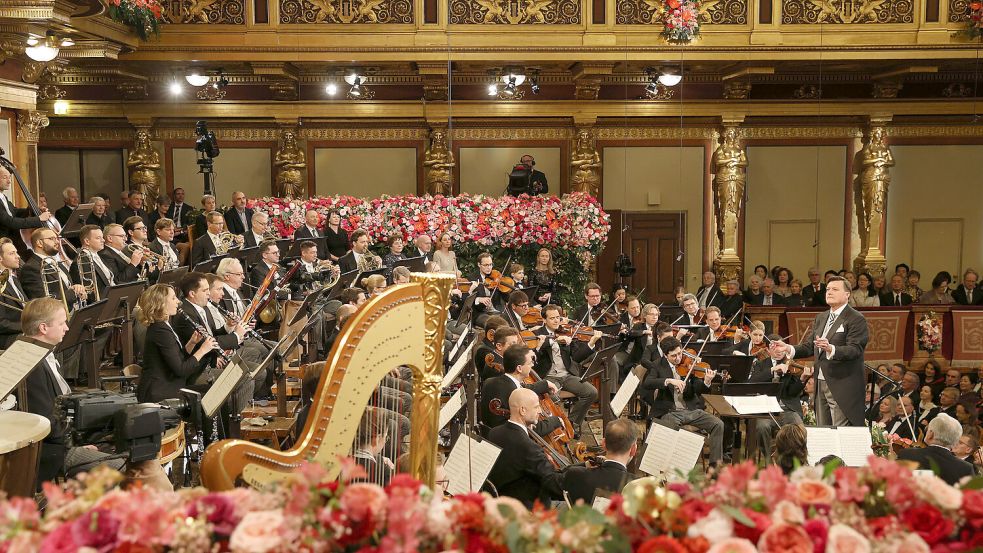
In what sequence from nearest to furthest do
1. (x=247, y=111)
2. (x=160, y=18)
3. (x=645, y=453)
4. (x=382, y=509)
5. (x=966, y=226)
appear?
(x=382, y=509)
(x=645, y=453)
(x=160, y=18)
(x=247, y=111)
(x=966, y=226)

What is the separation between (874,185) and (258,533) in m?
14.2

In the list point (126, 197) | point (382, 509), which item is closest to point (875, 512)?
point (382, 509)

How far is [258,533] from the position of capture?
6.93ft

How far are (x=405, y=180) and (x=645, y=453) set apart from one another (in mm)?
10454

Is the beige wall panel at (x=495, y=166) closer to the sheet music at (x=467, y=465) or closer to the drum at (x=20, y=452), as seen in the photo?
the sheet music at (x=467, y=465)

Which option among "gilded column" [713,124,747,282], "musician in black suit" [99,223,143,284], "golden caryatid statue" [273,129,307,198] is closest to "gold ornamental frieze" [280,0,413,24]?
"golden caryatid statue" [273,129,307,198]

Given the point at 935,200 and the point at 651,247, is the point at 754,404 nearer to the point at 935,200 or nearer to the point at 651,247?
the point at 651,247

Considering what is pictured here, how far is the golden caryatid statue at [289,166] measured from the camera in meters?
14.2

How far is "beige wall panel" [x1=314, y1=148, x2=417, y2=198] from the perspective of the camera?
48.3 feet

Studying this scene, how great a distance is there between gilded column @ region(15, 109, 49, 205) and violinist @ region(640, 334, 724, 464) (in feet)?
22.4

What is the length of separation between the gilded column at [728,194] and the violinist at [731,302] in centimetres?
185

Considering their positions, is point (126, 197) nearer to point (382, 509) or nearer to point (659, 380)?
point (659, 380)

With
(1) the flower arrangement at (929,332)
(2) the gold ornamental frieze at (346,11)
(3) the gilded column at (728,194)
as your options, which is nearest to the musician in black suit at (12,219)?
(2) the gold ornamental frieze at (346,11)

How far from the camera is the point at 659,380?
25.2 ft
